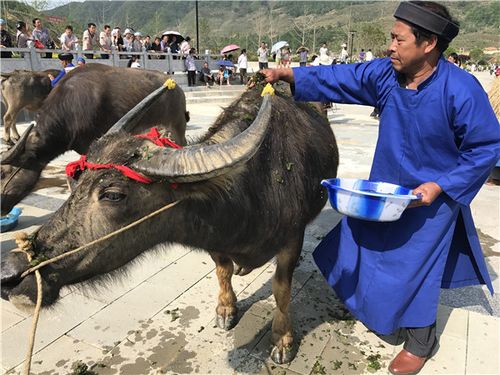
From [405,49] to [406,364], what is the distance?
2.03 m

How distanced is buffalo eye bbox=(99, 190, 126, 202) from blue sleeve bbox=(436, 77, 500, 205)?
5.76 feet

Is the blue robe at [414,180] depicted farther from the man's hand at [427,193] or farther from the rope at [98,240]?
the rope at [98,240]

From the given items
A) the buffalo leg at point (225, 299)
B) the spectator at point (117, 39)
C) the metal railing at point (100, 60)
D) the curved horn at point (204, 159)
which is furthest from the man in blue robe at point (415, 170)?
the spectator at point (117, 39)

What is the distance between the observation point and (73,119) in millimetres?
4750

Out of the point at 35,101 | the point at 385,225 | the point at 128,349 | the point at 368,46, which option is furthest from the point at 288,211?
the point at 368,46

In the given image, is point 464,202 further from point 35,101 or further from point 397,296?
point 35,101

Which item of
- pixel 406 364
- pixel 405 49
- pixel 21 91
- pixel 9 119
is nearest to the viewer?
pixel 405 49

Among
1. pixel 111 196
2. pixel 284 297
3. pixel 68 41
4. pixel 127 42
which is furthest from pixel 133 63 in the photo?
pixel 111 196

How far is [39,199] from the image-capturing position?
221 inches

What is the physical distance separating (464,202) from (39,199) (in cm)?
546

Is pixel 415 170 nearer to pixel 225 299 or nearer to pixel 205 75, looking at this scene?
pixel 225 299

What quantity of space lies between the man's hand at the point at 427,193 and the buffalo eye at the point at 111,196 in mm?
1560

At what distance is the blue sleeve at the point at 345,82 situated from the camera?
258cm

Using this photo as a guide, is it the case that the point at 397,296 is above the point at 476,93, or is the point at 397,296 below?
below
